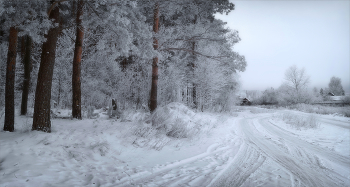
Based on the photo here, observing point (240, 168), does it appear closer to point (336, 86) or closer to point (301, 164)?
point (301, 164)

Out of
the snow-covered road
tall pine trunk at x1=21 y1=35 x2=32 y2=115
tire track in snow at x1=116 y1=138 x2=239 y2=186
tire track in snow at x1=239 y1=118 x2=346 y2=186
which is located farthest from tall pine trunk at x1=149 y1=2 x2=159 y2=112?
tall pine trunk at x1=21 y1=35 x2=32 y2=115

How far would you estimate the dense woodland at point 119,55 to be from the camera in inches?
207

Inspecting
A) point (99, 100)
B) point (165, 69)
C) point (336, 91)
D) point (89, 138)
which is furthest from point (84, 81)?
point (336, 91)

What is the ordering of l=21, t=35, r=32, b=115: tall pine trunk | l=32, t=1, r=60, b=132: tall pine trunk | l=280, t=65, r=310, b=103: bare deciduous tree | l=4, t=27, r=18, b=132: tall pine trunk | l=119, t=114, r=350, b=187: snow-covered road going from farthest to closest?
l=280, t=65, r=310, b=103: bare deciduous tree, l=21, t=35, r=32, b=115: tall pine trunk, l=4, t=27, r=18, b=132: tall pine trunk, l=32, t=1, r=60, b=132: tall pine trunk, l=119, t=114, r=350, b=187: snow-covered road

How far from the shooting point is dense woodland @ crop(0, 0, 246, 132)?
5.27 meters

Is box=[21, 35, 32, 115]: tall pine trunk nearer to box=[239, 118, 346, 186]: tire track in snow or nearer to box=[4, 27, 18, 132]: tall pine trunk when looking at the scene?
box=[4, 27, 18, 132]: tall pine trunk

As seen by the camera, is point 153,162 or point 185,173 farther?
point 153,162

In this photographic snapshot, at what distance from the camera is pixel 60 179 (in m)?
2.51

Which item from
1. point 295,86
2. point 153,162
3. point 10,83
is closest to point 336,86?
point 295,86

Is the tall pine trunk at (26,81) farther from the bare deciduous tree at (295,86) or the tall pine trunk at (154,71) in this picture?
the bare deciduous tree at (295,86)

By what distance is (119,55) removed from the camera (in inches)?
267

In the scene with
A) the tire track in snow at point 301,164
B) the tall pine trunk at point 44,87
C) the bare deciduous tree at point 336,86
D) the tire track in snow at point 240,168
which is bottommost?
the tire track in snow at point 301,164

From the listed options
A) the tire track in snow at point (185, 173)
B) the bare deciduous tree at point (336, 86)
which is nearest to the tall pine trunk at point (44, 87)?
the tire track in snow at point (185, 173)

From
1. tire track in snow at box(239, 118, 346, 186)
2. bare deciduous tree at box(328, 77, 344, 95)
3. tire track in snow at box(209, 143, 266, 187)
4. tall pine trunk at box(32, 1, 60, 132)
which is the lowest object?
tire track in snow at box(239, 118, 346, 186)
